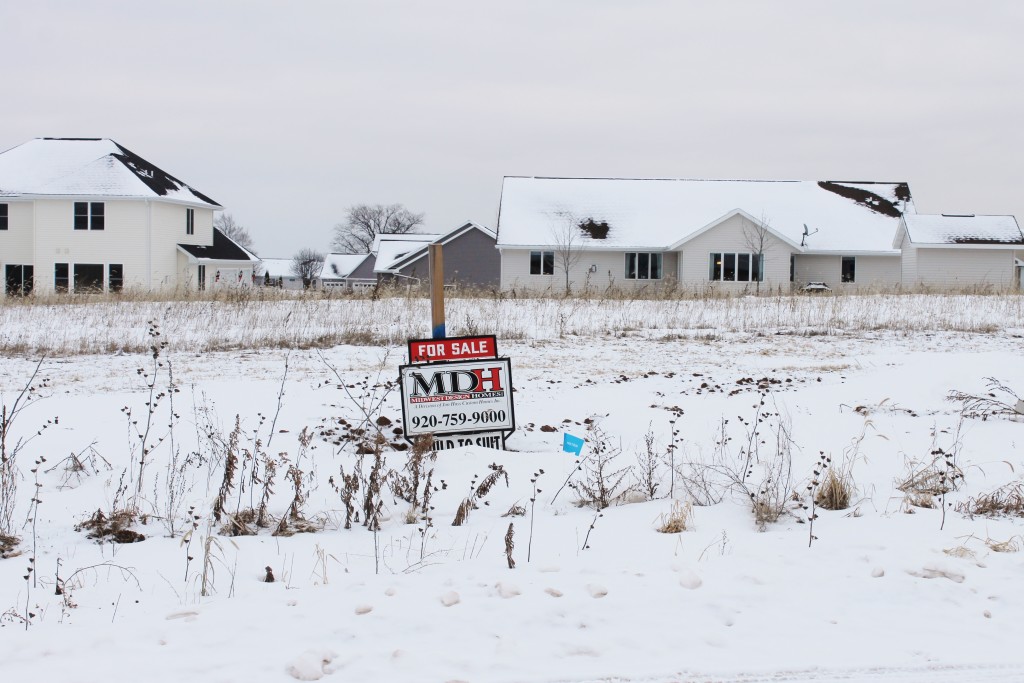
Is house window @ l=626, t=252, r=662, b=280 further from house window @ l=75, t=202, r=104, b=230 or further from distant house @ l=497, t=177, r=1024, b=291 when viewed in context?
house window @ l=75, t=202, r=104, b=230

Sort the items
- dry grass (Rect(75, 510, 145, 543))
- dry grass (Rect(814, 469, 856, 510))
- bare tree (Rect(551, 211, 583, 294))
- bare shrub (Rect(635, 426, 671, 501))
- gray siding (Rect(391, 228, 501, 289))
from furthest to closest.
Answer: gray siding (Rect(391, 228, 501, 289)) → bare tree (Rect(551, 211, 583, 294)) → bare shrub (Rect(635, 426, 671, 501)) → dry grass (Rect(814, 469, 856, 510)) → dry grass (Rect(75, 510, 145, 543))

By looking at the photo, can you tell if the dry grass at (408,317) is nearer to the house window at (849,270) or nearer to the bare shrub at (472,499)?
the bare shrub at (472,499)

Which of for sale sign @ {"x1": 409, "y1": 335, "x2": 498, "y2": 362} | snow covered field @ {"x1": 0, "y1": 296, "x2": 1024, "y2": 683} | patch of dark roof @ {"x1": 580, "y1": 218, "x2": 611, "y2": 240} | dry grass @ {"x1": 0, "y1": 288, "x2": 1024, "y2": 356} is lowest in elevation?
snow covered field @ {"x1": 0, "y1": 296, "x2": 1024, "y2": 683}

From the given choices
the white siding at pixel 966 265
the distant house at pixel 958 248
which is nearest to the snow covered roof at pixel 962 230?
the distant house at pixel 958 248

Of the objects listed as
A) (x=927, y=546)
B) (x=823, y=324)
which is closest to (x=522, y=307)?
(x=823, y=324)

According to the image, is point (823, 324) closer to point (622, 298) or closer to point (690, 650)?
point (622, 298)

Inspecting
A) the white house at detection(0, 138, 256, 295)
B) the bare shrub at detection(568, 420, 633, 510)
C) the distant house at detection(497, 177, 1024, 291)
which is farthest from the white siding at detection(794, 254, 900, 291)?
the bare shrub at detection(568, 420, 633, 510)

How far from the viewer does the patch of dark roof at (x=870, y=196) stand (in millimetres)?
42000

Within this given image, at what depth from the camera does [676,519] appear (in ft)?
17.5

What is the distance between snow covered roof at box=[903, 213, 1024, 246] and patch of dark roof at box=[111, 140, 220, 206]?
32.5 meters

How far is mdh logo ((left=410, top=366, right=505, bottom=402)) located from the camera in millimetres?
7043

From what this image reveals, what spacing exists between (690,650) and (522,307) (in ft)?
48.4

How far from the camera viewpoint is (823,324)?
17031 mm

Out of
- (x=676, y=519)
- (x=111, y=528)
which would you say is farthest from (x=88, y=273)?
(x=676, y=519)
